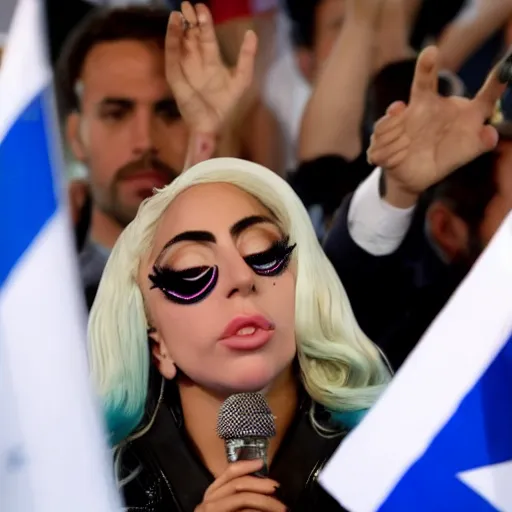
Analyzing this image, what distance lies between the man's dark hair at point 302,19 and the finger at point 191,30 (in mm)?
108

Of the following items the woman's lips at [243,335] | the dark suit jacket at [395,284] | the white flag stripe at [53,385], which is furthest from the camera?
the dark suit jacket at [395,284]

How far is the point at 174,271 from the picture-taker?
972 millimetres

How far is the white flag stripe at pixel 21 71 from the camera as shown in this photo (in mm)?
867

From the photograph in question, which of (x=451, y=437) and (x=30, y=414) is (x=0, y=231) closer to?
(x=30, y=414)

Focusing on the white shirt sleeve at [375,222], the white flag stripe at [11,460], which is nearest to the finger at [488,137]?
the white shirt sleeve at [375,222]

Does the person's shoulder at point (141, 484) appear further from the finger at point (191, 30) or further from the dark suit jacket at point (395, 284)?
the finger at point (191, 30)

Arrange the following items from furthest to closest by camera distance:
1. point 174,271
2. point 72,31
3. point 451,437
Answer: point 72,31 < point 174,271 < point 451,437

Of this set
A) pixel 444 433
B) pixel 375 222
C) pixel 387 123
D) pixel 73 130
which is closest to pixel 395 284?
pixel 375 222

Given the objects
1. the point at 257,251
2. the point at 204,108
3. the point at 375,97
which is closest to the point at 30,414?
the point at 257,251

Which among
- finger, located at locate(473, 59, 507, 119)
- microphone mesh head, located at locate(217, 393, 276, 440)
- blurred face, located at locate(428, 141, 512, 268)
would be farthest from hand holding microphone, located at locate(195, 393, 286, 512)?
finger, located at locate(473, 59, 507, 119)

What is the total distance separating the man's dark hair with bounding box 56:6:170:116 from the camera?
107 cm

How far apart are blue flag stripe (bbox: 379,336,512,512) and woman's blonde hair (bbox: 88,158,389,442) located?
20 cm

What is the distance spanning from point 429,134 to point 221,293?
304mm

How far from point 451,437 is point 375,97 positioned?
0.44m
